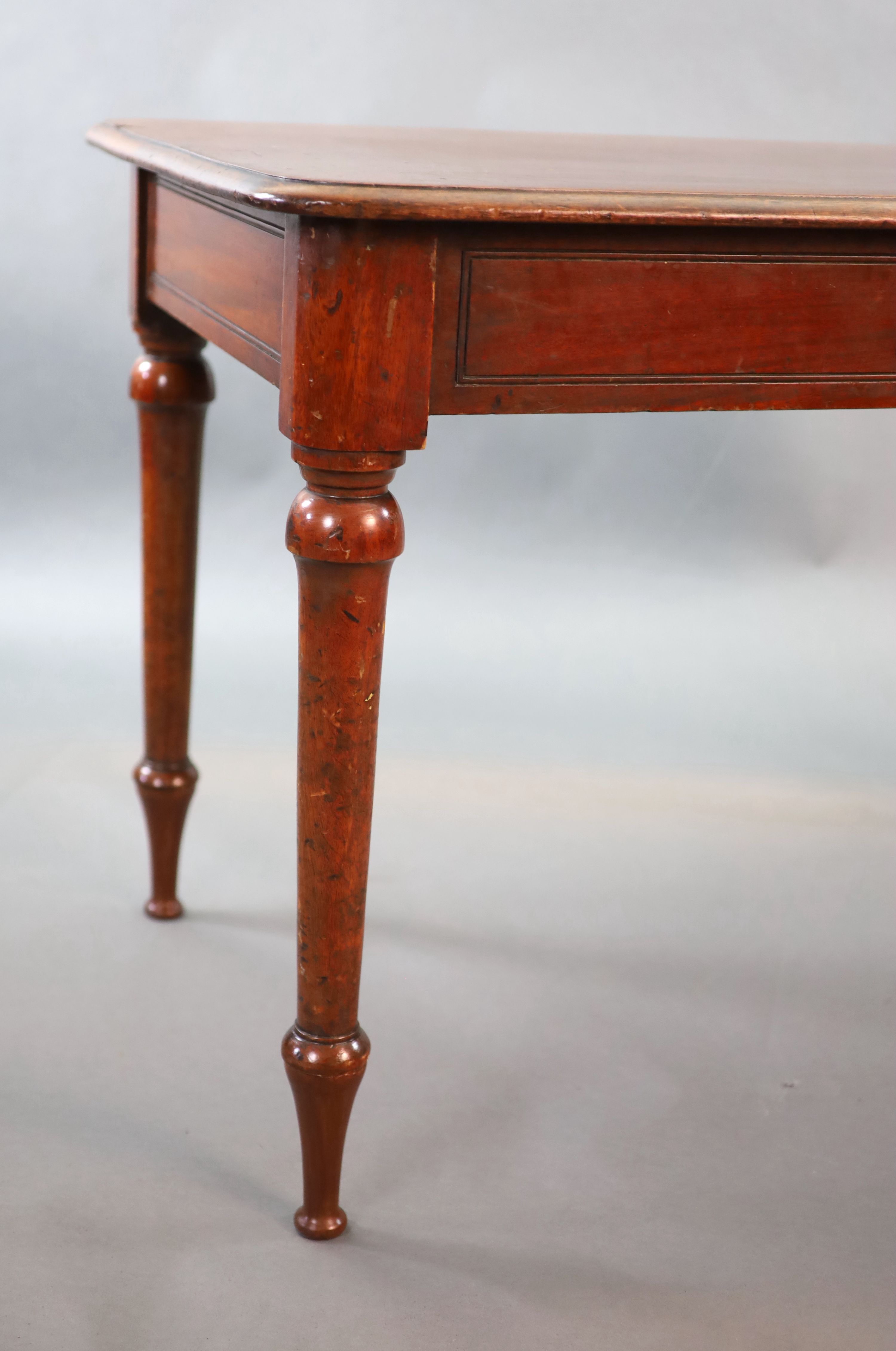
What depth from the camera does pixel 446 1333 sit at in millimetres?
1275

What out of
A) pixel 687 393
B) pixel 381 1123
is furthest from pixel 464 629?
pixel 687 393

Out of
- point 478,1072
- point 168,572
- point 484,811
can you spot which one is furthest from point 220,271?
point 484,811

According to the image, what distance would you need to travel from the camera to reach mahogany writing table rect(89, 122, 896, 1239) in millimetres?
1104

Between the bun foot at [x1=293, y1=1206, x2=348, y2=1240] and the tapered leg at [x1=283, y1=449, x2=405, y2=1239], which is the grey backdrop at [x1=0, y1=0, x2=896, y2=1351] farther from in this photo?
the tapered leg at [x1=283, y1=449, x2=405, y2=1239]

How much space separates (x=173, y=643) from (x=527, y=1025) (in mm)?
599

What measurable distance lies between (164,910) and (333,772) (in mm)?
771

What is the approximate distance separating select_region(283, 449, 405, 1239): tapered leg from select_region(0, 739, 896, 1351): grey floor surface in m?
0.12

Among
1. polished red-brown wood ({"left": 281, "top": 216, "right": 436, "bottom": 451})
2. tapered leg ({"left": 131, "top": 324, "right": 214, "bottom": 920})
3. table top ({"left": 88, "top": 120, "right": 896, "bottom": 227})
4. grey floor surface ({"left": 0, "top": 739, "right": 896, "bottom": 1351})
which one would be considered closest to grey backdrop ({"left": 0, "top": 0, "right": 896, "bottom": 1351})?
grey floor surface ({"left": 0, "top": 739, "right": 896, "bottom": 1351})

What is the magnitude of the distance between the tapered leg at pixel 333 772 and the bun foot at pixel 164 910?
23.4 inches

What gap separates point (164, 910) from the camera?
6.37 feet

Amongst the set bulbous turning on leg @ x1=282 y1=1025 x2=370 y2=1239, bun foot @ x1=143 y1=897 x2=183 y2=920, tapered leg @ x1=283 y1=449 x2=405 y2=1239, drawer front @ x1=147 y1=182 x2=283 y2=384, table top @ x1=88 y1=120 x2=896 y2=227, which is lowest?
bun foot @ x1=143 y1=897 x2=183 y2=920

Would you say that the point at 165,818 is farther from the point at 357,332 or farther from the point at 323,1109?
the point at 357,332

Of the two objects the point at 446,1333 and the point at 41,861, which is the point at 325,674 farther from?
the point at 41,861

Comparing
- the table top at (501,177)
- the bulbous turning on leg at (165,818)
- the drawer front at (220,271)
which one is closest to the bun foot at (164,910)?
the bulbous turning on leg at (165,818)
